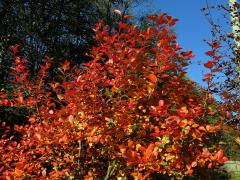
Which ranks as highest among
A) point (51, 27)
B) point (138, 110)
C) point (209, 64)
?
point (51, 27)

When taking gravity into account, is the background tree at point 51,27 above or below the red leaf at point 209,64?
above

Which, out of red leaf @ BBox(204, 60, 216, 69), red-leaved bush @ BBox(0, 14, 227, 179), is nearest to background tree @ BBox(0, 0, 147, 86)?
red-leaved bush @ BBox(0, 14, 227, 179)

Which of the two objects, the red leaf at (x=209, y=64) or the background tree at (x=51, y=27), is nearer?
the red leaf at (x=209, y=64)

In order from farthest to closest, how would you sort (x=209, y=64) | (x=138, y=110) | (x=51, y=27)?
(x=51, y=27) < (x=138, y=110) < (x=209, y=64)

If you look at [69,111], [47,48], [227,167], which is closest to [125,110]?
[69,111]

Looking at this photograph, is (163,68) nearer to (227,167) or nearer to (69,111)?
(69,111)

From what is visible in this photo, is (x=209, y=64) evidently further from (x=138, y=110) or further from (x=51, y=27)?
(x=51, y=27)

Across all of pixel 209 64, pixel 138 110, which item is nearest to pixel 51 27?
pixel 138 110

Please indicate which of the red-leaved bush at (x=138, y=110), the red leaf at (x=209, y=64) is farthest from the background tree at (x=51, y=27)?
the red leaf at (x=209, y=64)

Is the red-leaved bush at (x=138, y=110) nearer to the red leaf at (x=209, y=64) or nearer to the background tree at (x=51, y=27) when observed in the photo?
the red leaf at (x=209, y=64)

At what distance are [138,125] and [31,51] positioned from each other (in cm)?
1142

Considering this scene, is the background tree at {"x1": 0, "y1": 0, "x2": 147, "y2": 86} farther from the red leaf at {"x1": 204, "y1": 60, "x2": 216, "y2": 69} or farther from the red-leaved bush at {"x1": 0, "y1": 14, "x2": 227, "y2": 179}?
the red leaf at {"x1": 204, "y1": 60, "x2": 216, "y2": 69}

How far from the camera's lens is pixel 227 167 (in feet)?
37.5

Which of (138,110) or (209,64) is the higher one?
(209,64)
